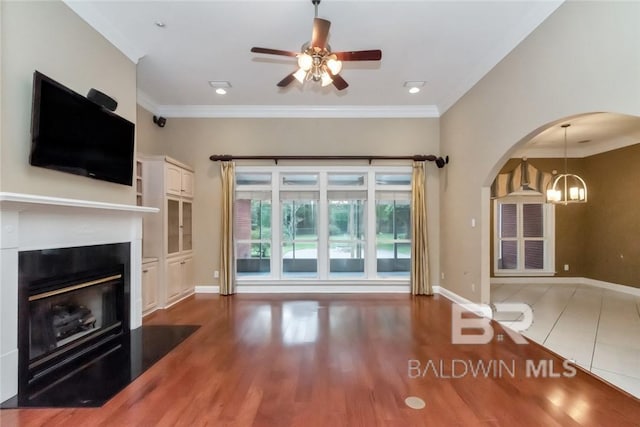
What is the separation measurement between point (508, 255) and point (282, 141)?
5.60 metres

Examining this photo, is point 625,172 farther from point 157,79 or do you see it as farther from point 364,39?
point 157,79

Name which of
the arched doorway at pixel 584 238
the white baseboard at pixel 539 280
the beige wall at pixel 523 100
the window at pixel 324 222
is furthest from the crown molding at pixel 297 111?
the white baseboard at pixel 539 280

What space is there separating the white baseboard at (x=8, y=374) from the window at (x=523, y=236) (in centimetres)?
768

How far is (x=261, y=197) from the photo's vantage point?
5855mm

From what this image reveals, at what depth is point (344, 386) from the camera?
2.47 m

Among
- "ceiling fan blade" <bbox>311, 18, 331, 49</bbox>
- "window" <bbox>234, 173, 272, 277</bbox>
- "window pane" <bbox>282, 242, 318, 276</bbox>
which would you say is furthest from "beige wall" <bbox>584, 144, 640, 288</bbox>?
"window" <bbox>234, 173, 272, 277</bbox>

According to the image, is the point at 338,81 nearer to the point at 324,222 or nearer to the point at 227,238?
the point at 324,222

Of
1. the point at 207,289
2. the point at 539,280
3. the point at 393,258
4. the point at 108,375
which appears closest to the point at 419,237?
the point at 393,258

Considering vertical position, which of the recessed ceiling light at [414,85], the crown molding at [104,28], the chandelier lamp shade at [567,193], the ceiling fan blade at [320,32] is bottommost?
the chandelier lamp shade at [567,193]

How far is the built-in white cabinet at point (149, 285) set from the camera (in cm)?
427

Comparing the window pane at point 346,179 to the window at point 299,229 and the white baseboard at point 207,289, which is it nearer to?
the window at point 299,229

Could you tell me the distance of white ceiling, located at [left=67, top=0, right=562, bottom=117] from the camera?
3035 millimetres

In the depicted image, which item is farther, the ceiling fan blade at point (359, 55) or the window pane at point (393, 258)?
the window pane at point (393, 258)

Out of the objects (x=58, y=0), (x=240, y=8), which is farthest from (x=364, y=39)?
(x=58, y=0)
